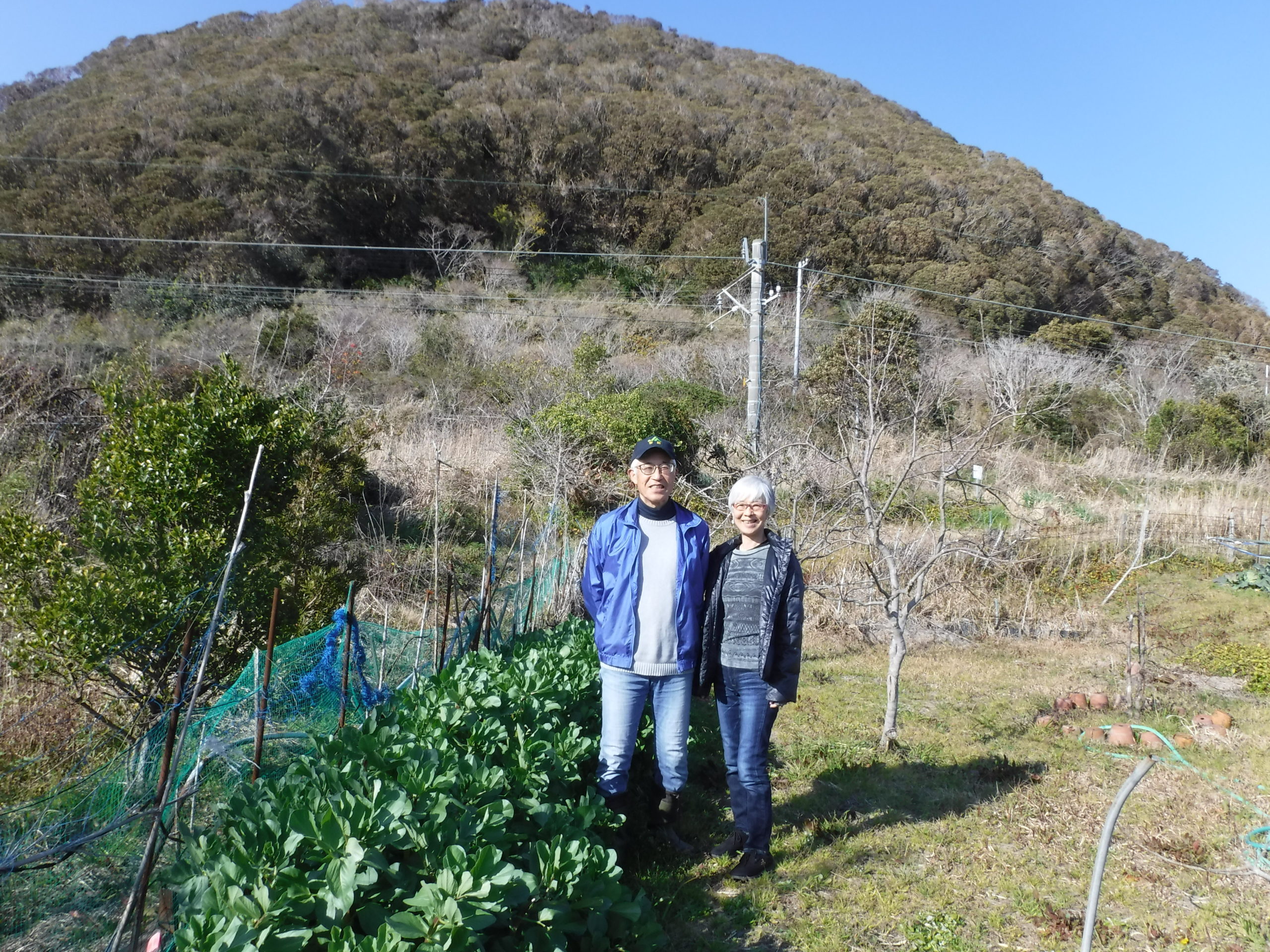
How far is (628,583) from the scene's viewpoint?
2.70 meters

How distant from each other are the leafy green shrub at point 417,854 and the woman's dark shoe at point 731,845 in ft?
2.30

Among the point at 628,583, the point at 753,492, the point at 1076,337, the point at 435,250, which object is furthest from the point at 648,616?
the point at 1076,337

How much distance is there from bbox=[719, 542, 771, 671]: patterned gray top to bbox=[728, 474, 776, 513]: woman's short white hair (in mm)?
173

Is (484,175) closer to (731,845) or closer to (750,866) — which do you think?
(731,845)

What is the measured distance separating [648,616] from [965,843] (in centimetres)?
179

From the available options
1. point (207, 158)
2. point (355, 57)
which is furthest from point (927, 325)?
point (355, 57)

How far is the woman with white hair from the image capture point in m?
2.66

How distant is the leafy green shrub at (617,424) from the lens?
37.0 ft

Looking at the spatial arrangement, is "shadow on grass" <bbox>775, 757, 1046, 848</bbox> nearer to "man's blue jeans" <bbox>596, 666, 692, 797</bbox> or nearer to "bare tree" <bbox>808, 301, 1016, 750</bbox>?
"bare tree" <bbox>808, 301, 1016, 750</bbox>

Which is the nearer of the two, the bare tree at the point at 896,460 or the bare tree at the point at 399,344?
the bare tree at the point at 896,460

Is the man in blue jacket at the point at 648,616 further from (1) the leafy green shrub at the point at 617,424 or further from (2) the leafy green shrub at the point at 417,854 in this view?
(1) the leafy green shrub at the point at 617,424

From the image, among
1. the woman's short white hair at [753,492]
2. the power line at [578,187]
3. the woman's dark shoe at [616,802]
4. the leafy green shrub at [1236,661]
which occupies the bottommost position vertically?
the leafy green shrub at [1236,661]

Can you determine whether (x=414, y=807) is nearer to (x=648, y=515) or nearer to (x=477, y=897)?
(x=477, y=897)

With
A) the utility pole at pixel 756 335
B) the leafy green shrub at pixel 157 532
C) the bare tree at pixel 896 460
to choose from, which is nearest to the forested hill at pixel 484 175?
the bare tree at pixel 896 460
